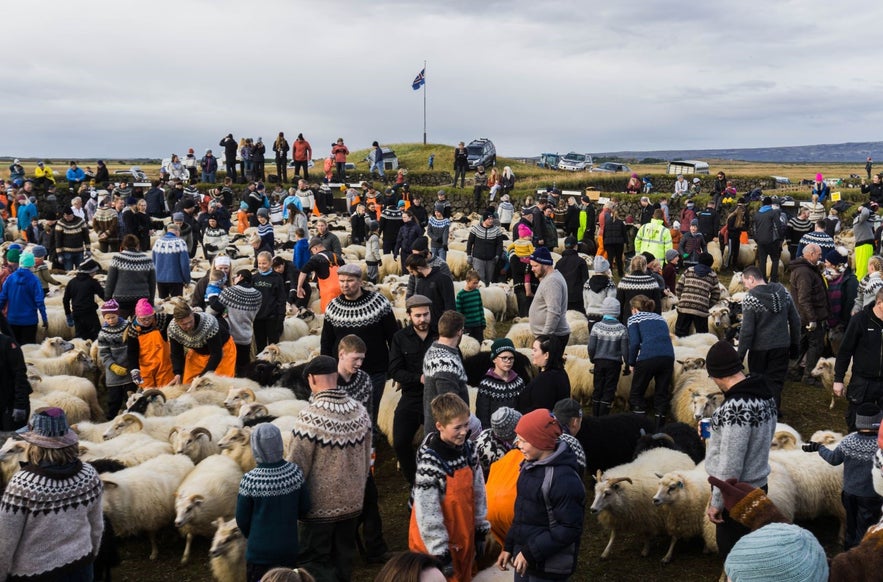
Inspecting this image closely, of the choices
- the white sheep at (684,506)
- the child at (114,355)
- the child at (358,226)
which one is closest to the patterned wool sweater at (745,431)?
the white sheep at (684,506)

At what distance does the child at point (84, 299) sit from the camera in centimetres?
1034

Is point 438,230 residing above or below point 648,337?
above

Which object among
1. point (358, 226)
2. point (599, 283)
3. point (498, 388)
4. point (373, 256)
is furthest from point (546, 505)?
point (358, 226)

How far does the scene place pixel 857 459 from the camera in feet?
17.6

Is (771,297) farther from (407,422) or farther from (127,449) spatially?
(127,449)

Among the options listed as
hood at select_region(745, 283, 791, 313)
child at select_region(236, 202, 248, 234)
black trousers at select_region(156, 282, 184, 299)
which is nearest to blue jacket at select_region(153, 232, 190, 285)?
black trousers at select_region(156, 282, 184, 299)

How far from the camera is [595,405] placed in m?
8.53

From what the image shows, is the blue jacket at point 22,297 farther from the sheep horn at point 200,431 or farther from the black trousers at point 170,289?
the sheep horn at point 200,431

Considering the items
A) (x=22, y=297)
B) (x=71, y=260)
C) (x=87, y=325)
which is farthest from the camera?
(x=71, y=260)

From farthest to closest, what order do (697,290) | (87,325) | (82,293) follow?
(87,325) → (697,290) → (82,293)

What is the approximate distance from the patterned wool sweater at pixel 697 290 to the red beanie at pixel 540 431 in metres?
6.92

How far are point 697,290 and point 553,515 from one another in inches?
286

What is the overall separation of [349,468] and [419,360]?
180cm

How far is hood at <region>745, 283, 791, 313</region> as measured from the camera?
7473 mm
